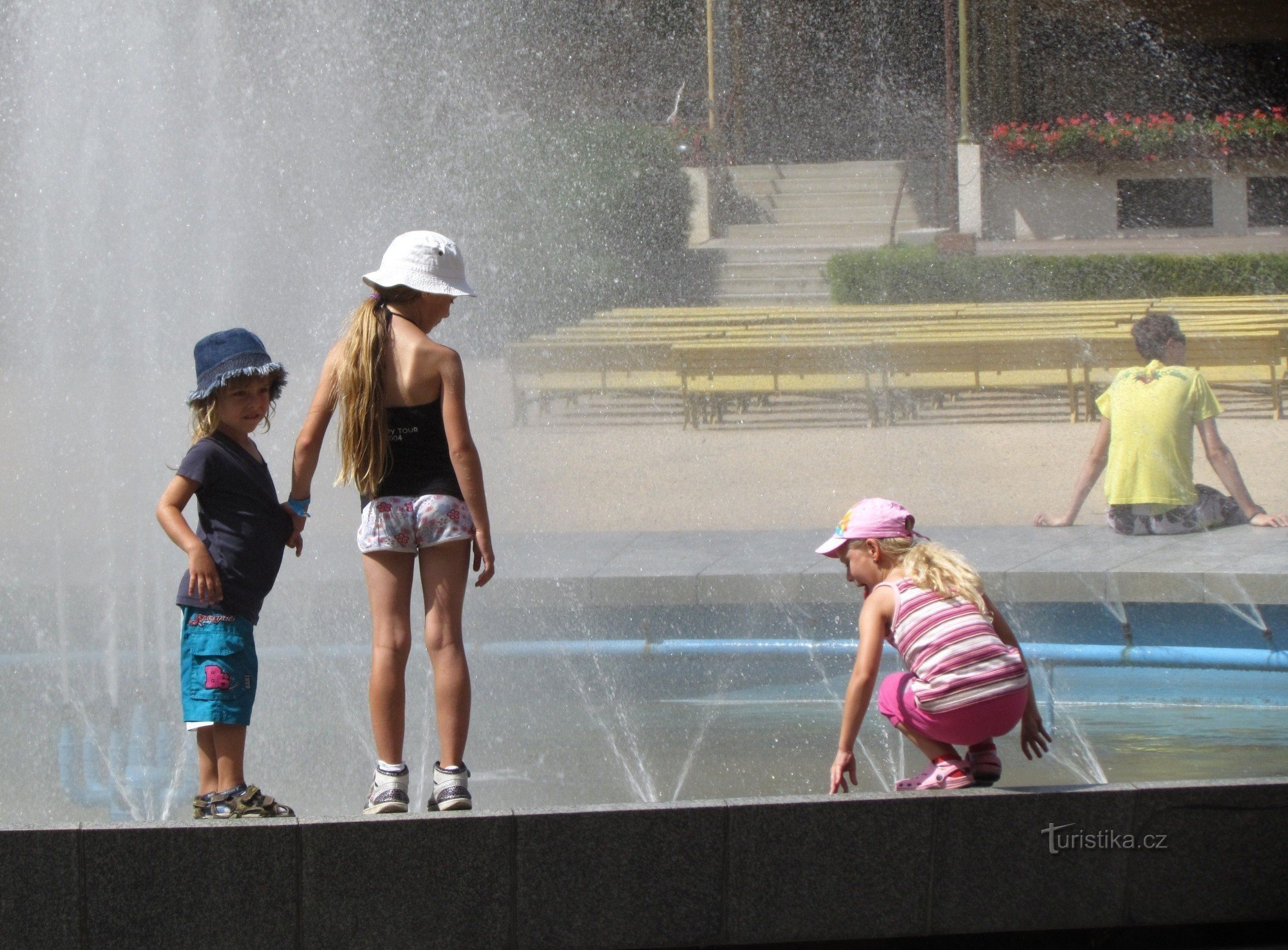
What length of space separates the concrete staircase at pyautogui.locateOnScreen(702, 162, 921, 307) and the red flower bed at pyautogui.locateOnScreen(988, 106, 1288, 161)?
5.66ft

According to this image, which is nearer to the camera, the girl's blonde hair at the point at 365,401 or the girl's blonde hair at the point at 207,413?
the girl's blonde hair at the point at 365,401

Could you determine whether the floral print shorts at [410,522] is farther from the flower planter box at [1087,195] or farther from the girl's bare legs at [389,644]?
the flower planter box at [1087,195]

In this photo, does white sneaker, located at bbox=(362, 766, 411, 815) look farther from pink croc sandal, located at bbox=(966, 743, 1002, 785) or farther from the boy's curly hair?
the boy's curly hair

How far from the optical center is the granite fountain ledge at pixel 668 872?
2715 mm

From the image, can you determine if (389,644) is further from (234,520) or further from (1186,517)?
(1186,517)

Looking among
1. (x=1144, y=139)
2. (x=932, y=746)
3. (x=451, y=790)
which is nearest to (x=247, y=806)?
(x=451, y=790)

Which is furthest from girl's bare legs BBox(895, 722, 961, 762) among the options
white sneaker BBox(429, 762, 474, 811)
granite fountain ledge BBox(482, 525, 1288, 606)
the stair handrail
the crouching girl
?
the stair handrail

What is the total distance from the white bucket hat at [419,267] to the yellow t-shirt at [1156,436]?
407 cm

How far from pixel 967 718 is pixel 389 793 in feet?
3.80

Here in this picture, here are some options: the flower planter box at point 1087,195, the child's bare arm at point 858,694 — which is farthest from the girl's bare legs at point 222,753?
the flower planter box at point 1087,195

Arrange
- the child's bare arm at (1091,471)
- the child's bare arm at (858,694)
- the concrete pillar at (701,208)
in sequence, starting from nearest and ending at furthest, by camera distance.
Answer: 1. the child's bare arm at (858,694)
2. the child's bare arm at (1091,471)
3. the concrete pillar at (701,208)

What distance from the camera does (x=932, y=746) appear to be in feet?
10.4

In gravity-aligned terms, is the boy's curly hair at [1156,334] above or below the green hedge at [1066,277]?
below

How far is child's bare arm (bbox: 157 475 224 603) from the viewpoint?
3066 millimetres
